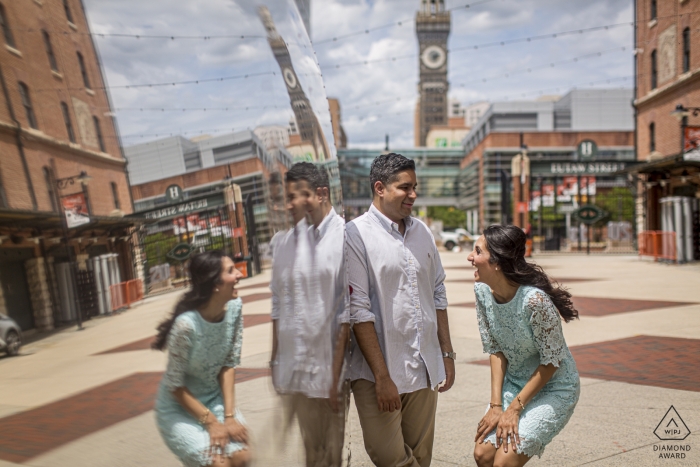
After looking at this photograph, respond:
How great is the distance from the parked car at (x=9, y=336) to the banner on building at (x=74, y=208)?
0.12 m

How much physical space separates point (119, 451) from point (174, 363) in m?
0.12

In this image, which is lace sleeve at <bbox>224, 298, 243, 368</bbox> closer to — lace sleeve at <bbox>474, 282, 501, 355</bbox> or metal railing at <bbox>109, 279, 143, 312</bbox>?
metal railing at <bbox>109, 279, 143, 312</bbox>

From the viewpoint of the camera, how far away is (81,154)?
62cm

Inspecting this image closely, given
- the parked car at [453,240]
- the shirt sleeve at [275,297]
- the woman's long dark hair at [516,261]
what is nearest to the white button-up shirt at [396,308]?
the woman's long dark hair at [516,261]

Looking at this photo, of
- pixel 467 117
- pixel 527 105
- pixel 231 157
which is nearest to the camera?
pixel 231 157

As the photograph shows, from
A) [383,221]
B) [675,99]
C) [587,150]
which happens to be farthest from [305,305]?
[587,150]

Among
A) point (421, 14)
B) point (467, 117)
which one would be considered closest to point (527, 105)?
point (467, 117)

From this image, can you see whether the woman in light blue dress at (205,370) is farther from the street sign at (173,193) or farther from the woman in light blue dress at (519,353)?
the woman in light blue dress at (519,353)

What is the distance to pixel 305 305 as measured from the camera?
2.99ft

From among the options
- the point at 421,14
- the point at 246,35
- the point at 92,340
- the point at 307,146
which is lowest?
the point at 92,340

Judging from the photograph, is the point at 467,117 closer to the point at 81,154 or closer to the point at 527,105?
the point at 527,105

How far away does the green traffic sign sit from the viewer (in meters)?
0.71

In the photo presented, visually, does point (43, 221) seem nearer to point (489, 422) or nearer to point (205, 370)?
point (205, 370)

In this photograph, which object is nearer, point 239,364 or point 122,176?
point 122,176
